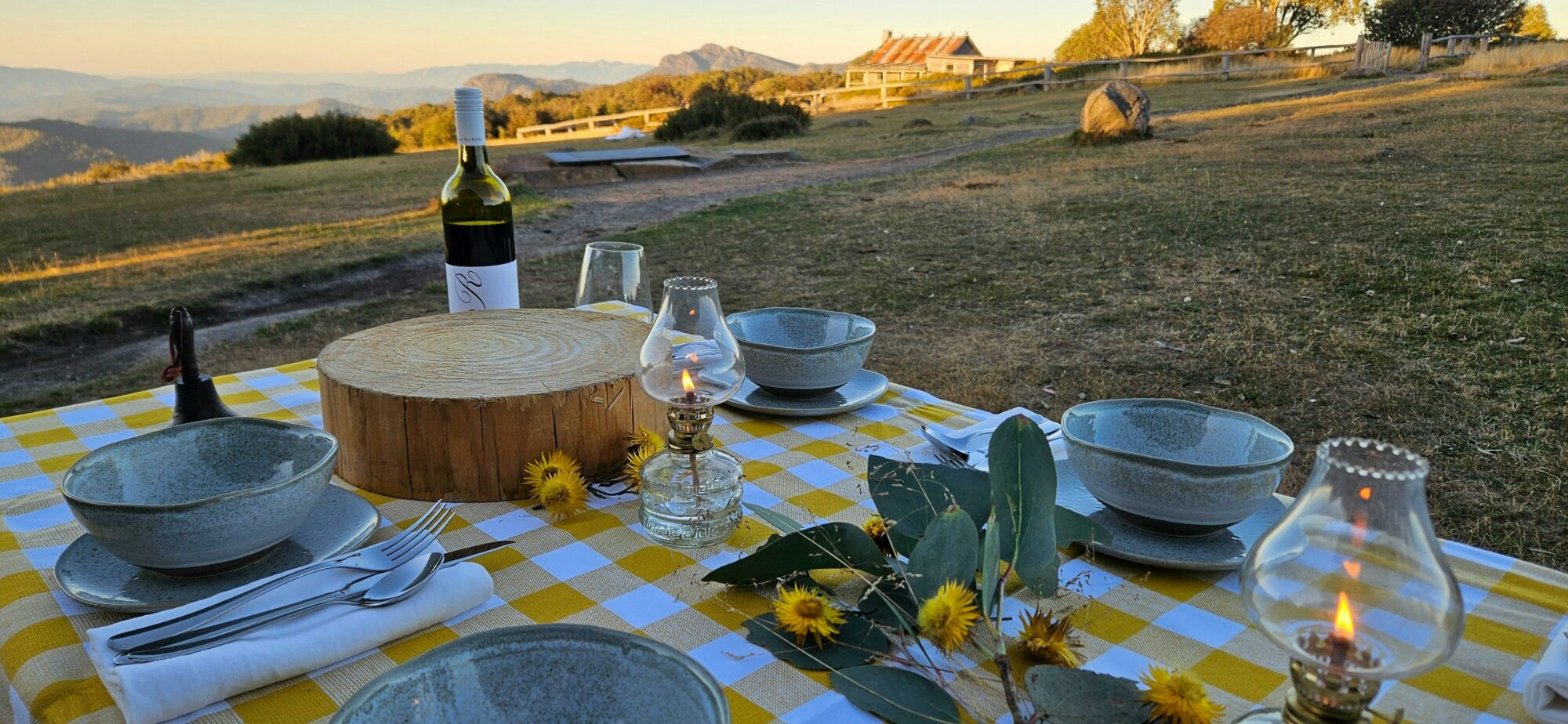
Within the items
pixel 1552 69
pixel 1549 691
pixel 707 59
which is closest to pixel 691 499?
pixel 1549 691

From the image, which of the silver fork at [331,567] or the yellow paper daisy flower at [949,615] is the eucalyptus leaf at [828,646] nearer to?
the yellow paper daisy flower at [949,615]

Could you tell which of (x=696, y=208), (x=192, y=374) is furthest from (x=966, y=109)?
(x=192, y=374)

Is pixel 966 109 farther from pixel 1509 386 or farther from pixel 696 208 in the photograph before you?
pixel 1509 386

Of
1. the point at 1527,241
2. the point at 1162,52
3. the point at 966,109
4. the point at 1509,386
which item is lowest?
the point at 1509,386

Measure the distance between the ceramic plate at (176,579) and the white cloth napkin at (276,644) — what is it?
0.09m

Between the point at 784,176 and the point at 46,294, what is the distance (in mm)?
7265

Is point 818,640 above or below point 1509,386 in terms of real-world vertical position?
above

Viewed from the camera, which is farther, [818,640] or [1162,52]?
[1162,52]

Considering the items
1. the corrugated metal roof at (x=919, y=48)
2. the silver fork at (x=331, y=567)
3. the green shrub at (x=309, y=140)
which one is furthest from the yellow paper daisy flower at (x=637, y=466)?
the corrugated metal roof at (x=919, y=48)

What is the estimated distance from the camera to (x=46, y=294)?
245 inches

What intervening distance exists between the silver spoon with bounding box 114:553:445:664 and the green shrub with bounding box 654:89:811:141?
15845 millimetres

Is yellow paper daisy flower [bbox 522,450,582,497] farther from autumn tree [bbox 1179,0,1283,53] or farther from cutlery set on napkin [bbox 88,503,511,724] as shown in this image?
autumn tree [bbox 1179,0,1283,53]

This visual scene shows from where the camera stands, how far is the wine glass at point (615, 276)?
168cm

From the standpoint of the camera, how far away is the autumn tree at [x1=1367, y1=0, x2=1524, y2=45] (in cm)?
2692
